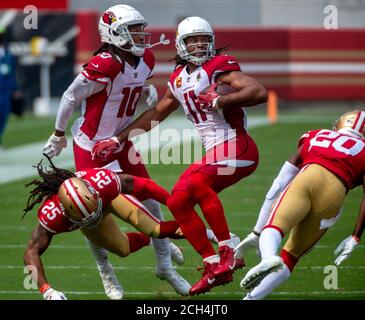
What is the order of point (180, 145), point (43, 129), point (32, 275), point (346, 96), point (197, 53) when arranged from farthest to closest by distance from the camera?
point (346, 96)
point (43, 129)
point (180, 145)
point (197, 53)
point (32, 275)

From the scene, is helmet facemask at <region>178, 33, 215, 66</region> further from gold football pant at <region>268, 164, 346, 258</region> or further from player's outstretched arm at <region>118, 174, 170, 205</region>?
gold football pant at <region>268, 164, 346, 258</region>

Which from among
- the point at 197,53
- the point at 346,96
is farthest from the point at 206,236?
the point at 346,96

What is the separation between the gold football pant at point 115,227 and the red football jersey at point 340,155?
1165 millimetres

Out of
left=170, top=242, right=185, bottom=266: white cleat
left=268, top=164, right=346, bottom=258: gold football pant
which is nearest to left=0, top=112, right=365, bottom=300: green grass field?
left=170, top=242, right=185, bottom=266: white cleat

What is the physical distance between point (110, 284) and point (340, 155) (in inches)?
75.0

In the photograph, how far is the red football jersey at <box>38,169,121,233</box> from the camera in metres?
6.87

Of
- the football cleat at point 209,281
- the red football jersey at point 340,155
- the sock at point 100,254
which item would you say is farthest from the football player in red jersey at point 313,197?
the sock at point 100,254

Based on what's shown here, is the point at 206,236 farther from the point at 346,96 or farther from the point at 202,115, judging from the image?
the point at 346,96

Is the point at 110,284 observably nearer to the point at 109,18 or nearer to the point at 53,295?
the point at 53,295

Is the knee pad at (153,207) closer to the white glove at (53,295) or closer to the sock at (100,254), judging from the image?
the sock at (100,254)

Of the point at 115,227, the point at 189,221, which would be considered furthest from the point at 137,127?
the point at 189,221

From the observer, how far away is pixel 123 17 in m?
7.74

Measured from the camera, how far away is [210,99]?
23.2ft

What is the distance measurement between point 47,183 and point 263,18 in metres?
20.1
